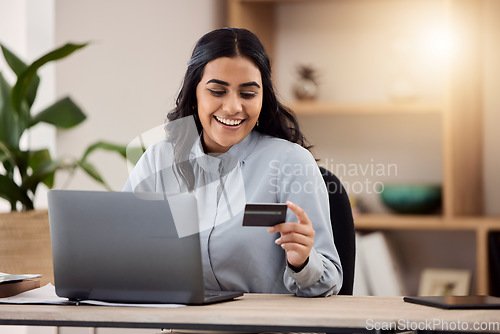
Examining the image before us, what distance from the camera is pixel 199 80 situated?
66.7 inches

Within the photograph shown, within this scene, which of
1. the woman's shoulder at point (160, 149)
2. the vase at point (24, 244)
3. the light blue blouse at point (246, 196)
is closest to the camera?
the light blue blouse at point (246, 196)

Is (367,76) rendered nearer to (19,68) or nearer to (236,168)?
(19,68)

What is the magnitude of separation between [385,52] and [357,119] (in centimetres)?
34

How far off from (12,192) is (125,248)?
47.7 inches

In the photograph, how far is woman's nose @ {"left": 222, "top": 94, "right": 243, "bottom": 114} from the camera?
5.35 feet

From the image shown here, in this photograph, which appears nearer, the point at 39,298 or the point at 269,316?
the point at 269,316

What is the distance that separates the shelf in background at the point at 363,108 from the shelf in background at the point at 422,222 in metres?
0.46

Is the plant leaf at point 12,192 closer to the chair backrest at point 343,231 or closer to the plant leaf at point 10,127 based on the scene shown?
the plant leaf at point 10,127

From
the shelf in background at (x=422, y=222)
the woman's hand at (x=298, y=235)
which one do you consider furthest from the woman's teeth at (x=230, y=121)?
the shelf in background at (x=422, y=222)

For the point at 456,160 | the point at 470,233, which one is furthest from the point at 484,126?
the point at 470,233

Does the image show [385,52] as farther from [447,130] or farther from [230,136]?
[230,136]

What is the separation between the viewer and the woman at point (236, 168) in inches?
63.6

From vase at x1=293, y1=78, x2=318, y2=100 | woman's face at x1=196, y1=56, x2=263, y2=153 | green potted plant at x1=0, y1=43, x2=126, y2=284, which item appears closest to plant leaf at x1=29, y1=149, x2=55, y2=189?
green potted plant at x1=0, y1=43, x2=126, y2=284

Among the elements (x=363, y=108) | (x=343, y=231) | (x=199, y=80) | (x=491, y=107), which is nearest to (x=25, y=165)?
(x=199, y=80)
